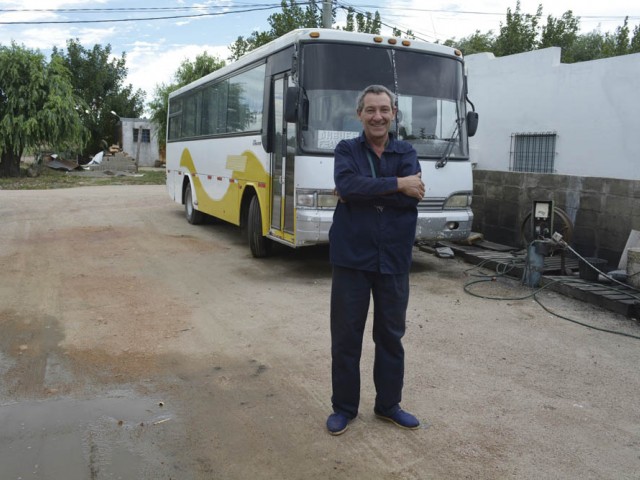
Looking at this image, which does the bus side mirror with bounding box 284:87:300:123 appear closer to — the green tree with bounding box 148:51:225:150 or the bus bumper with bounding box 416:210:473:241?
the bus bumper with bounding box 416:210:473:241

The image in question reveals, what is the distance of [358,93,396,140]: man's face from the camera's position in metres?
3.47

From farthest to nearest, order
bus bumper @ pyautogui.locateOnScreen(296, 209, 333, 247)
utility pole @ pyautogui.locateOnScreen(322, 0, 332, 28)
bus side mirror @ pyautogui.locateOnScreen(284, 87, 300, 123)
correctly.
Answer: utility pole @ pyautogui.locateOnScreen(322, 0, 332, 28)
bus bumper @ pyautogui.locateOnScreen(296, 209, 333, 247)
bus side mirror @ pyautogui.locateOnScreen(284, 87, 300, 123)

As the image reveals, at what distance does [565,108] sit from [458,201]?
24.3 ft

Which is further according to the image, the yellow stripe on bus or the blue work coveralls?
the yellow stripe on bus

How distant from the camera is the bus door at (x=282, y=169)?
26.0 feet

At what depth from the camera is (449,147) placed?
8078 millimetres

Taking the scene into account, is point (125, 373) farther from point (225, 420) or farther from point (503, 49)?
point (503, 49)

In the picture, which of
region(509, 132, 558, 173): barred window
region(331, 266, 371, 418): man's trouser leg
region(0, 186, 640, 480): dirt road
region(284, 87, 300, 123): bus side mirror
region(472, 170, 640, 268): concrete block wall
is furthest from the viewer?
region(509, 132, 558, 173): barred window

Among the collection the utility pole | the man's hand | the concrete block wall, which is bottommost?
the concrete block wall

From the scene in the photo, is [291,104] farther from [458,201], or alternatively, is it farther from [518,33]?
[518,33]

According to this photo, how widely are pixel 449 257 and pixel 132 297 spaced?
16.4 feet

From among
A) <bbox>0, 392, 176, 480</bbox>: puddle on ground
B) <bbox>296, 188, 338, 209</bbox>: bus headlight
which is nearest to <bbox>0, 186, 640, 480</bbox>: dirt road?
<bbox>0, 392, 176, 480</bbox>: puddle on ground

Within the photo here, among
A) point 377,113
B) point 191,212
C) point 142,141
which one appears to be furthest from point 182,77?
point 377,113

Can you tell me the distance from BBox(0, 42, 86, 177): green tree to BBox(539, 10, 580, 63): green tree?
76.0 ft
